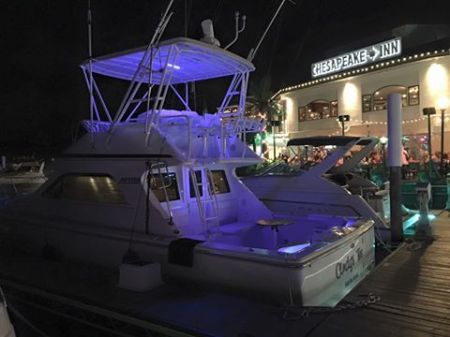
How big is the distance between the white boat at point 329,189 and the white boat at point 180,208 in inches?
102

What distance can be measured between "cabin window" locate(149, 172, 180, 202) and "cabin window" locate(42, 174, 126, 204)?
0.52 metres

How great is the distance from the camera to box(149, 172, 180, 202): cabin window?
22.1 ft

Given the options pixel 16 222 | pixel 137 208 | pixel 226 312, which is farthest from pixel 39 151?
pixel 226 312

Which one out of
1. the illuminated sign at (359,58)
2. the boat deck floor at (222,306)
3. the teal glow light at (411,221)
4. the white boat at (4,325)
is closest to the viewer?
the white boat at (4,325)

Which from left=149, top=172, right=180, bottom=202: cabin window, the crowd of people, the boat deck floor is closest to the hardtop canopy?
left=149, top=172, right=180, bottom=202: cabin window

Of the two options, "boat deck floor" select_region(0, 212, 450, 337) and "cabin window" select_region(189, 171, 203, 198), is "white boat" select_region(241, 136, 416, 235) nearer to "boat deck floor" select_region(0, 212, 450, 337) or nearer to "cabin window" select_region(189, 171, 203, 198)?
"boat deck floor" select_region(0, 212, 450, 337)

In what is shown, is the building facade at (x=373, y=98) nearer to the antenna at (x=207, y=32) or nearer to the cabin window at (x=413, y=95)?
the cabin window at (x=413, y=95)

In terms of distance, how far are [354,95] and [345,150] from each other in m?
16.7

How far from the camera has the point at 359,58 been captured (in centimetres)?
2553

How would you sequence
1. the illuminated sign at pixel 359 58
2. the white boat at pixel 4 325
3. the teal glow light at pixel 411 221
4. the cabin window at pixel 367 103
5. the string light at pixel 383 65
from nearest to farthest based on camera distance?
the white boat at pixel 4 325, the teal glow light at pixel 411 221, the string light at pixel 383 65, the illuminated sign at pixel 359 58, the cabin window at pixel 367 103

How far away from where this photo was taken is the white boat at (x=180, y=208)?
550cm

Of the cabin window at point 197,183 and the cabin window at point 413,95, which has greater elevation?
the cabin window at point 413,95

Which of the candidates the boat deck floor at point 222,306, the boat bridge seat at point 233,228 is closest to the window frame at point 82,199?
the boat deck floor at point 222,306

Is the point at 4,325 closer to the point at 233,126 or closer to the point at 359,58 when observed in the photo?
the point at 233,126
